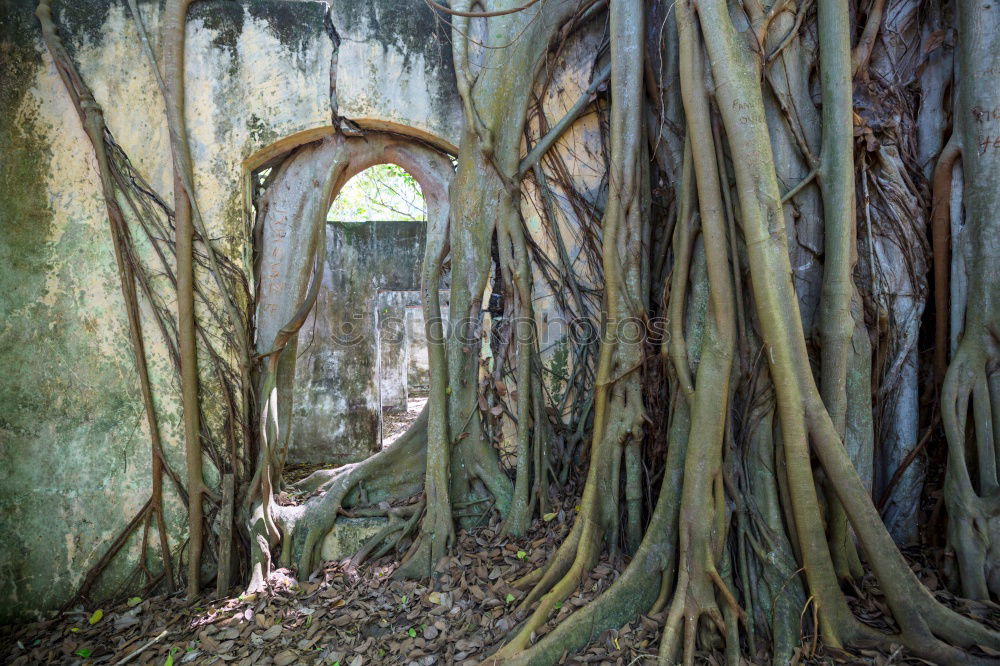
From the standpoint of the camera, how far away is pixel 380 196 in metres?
12.0

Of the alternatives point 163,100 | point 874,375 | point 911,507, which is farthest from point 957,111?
point 163,100

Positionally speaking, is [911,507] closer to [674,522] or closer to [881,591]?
[881,591]

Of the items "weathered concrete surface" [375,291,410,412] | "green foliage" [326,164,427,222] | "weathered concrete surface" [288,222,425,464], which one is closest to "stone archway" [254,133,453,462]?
"weathered concrete surface" [288,222,425,464]

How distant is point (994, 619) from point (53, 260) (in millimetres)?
4627

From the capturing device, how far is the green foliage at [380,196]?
11703 millimetres

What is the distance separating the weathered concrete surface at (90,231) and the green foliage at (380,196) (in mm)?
7852

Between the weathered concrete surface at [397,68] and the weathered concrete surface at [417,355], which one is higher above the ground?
the weathered concrete surface at [397,68]

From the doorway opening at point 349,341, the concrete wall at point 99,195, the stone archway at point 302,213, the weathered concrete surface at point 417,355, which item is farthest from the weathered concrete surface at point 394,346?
the concrete wall at point 99,195

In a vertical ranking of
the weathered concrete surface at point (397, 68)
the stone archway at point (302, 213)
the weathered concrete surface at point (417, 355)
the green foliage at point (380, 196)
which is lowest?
the weathered concrete surface at point (417, 355)

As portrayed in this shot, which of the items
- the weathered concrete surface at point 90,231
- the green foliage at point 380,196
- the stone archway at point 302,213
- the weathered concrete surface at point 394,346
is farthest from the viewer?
the green foliage at point 380,196

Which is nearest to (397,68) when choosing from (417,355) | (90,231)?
(90,231)

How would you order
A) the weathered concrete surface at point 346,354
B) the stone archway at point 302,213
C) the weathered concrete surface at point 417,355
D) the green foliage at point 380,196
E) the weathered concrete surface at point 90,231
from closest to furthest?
the weathered concrete surface at point 90,231 < the stone archway at point 302,213 < the weathered concrete surface at point 346,354 < the weathered concrete surface at point 417,355 < the green foliage at point 380,196

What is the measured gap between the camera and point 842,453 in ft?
7.88

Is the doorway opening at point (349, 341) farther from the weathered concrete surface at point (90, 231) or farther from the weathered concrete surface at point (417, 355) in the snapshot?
the weathered concrete surface at point (417, 355)
